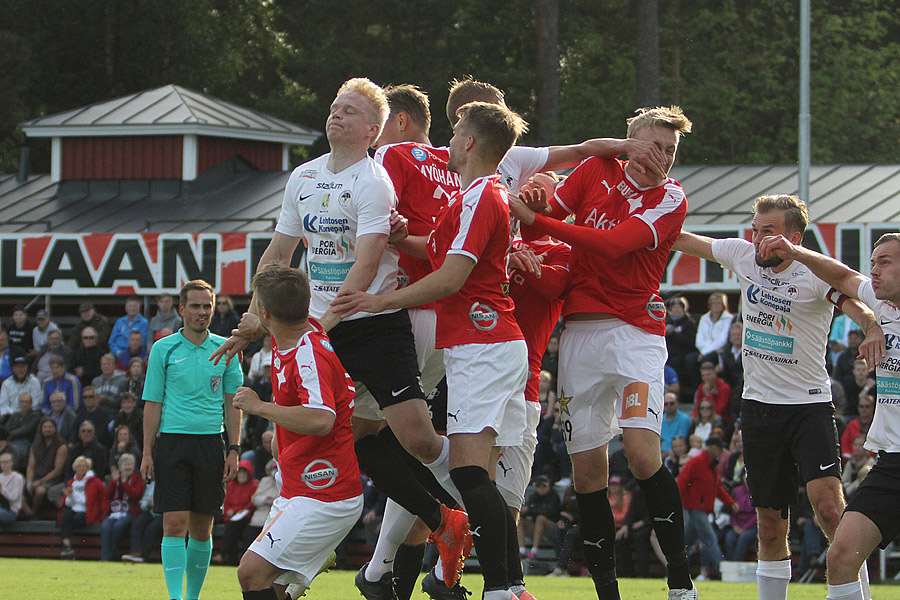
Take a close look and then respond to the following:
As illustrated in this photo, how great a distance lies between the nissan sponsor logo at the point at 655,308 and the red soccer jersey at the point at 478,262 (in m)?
1.01

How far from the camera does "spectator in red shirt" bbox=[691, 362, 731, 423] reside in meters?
15.2

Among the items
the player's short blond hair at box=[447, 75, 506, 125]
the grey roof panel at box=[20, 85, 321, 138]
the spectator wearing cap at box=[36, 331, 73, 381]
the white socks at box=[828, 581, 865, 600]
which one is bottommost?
the spectator wearing cap at box=[36, 331, 73, 381]

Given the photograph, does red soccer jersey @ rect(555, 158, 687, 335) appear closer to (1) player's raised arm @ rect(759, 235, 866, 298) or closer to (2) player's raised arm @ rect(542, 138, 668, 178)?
(2) player's raised arm @ rect(542, 138, 668, 178)

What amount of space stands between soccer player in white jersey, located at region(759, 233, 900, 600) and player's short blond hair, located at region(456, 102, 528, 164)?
1540 millimetres

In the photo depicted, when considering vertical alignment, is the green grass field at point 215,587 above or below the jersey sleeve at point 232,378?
below

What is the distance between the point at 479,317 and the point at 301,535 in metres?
1.43

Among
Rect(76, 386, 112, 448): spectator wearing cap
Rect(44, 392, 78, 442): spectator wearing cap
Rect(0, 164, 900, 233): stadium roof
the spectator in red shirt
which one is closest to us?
the spectator in red shirt

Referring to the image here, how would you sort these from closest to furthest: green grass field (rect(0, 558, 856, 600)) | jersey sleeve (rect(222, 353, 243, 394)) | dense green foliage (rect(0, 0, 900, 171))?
jersey sleeve (rect(222, 353, 243, 394)) → green grass field (rect(0, 558, 856, 600)) → dense green foliage (rect(0, 0, 900, 171))

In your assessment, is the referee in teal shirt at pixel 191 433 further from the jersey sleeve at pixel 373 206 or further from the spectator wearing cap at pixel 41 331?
the spectator wearing cap at pixel 41 331

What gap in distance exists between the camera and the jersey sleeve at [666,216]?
704 cm

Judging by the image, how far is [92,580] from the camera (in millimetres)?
12367

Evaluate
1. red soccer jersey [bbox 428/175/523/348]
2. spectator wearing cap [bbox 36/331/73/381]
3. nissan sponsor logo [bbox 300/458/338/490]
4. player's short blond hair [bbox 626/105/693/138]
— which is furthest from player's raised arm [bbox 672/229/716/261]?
spectator wearing cap [bbox 36/331/73/381]

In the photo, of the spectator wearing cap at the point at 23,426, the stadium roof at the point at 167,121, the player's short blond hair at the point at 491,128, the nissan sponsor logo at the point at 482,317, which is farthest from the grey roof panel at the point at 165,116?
the nissan sponsor logo at the point at 482,317

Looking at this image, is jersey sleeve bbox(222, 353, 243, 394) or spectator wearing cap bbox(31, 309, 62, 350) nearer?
jersey sleeve bbox(222, 353, 243, 394)
